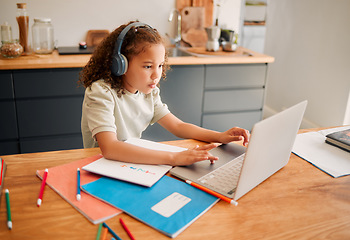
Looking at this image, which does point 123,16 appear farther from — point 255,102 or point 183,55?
point 255,102

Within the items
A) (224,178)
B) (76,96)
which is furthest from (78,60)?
(224,178)

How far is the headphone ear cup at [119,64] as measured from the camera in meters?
1.29

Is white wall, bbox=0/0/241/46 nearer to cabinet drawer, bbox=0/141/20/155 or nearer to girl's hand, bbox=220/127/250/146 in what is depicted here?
cabinet drawer, bbox=0/141/20/155

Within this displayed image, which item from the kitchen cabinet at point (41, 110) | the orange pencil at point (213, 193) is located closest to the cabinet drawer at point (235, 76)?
the kitchen cabinet at point (41, 110)

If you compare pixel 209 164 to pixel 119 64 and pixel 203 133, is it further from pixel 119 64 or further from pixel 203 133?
pixel 119 64

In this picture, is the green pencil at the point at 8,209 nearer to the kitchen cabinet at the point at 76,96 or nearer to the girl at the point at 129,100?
the girl at the point at 129,100

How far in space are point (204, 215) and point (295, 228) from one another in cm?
21

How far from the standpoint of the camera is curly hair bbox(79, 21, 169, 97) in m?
1.33

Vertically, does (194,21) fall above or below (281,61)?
above

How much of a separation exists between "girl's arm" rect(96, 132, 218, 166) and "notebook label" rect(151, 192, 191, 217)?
167mm

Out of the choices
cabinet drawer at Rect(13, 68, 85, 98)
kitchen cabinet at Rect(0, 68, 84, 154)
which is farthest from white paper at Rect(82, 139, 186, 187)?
kitchen cabinet at Rect(0, 68, 84, 154)

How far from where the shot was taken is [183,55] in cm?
285

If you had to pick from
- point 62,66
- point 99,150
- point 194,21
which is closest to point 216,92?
point 194,21

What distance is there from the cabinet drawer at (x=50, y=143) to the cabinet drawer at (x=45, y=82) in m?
0.32
